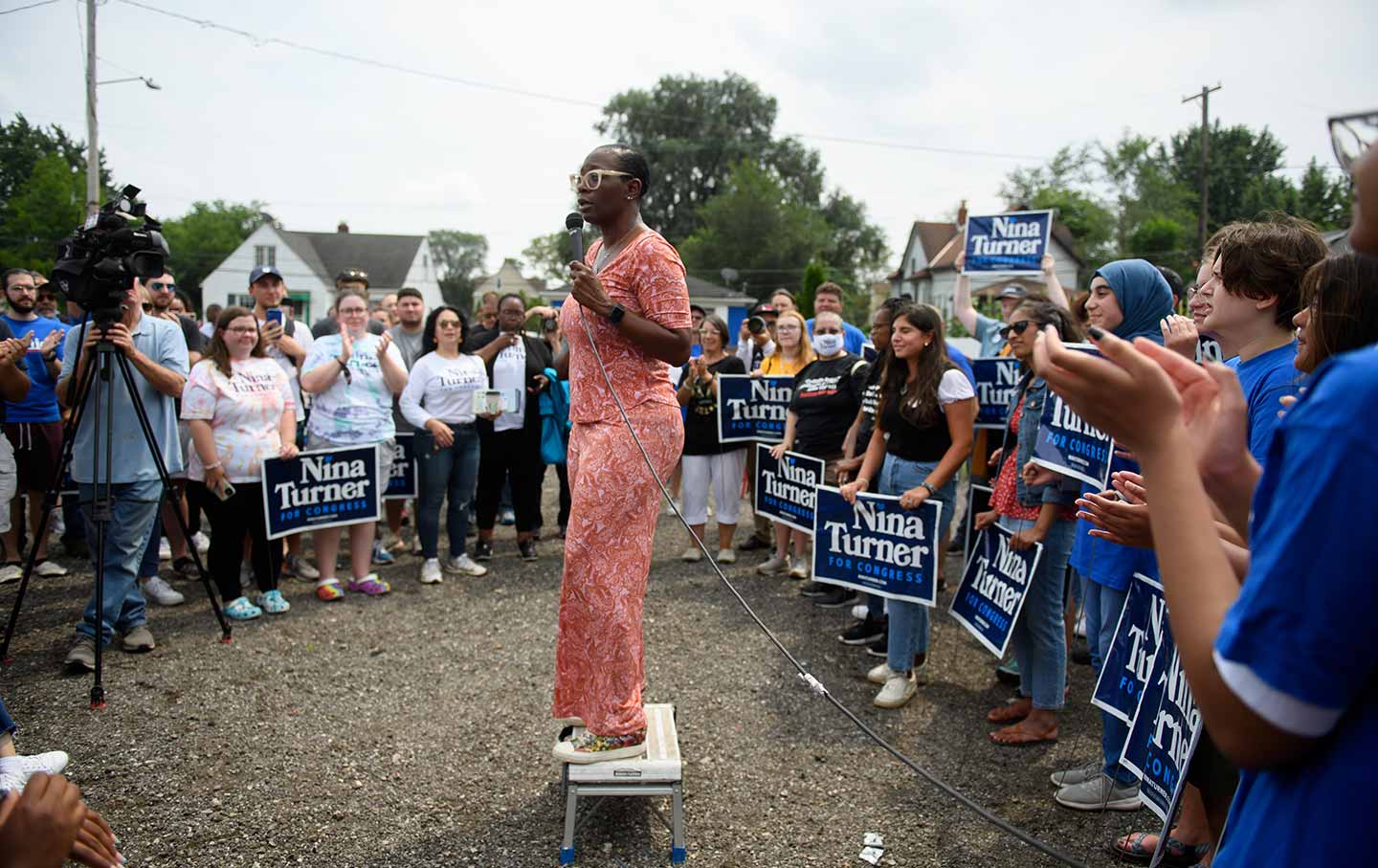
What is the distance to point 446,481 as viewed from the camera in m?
7.56

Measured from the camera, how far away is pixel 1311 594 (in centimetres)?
93

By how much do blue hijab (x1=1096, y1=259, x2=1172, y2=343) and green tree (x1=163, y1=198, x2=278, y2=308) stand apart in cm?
6857

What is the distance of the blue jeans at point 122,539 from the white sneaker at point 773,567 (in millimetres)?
4688

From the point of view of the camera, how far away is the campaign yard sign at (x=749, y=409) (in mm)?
7961

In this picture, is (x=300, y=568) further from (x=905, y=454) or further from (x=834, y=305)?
(x=834, y=305)

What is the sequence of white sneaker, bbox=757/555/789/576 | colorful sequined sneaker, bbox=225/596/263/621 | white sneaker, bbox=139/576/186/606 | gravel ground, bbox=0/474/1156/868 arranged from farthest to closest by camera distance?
1. white sneaker, bbox=757/555/789/576
2. white sneaker, bbox=139/576/186/606
3. colorful sequined sneaker, bbox=225/596/263/621
4. gravel ground, bbox=0/474/1156/868

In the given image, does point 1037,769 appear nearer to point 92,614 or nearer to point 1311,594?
point 1311,594

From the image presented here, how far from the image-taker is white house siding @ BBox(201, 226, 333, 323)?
183 ft

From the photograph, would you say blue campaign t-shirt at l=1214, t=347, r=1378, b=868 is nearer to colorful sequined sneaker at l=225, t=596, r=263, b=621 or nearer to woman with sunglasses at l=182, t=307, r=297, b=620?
woman with sunglasses at l=182, t=307, r=297, b=620

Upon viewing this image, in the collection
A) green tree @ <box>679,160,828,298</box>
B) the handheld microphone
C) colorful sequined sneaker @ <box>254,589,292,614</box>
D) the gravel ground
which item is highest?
green tree @ <box>679,160,828,298</box>

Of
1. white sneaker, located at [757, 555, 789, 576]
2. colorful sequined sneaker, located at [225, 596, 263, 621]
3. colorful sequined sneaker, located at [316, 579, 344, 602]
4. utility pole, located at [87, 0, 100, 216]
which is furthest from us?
utility pole, located at [87, 0, 100, 216]

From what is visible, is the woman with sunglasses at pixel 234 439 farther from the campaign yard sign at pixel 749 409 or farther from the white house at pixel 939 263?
the white house at pixel 939 263

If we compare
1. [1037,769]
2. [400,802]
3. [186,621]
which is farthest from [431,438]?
[1037,769]

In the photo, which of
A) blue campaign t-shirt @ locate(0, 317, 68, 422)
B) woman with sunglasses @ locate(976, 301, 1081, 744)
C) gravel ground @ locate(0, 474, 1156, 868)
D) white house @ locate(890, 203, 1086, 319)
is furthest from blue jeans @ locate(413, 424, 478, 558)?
white house @ locate(890, 203, 1086, 319)
